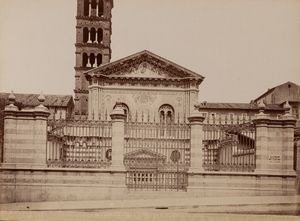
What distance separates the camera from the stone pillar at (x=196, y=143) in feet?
44.7

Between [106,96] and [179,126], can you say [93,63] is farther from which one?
[179,126]

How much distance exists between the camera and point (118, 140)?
13.6m

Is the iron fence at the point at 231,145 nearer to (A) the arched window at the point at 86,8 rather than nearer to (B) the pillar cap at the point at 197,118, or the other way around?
(B) the pillar cap at the point at 197,118

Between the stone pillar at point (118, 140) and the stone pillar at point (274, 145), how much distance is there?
4.00 m

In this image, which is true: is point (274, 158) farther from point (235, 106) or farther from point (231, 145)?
point (235, 106)

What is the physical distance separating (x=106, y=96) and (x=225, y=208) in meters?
20.0

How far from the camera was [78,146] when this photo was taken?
15398mm

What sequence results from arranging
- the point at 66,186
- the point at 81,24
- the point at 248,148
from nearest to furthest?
the point at 66,186 → the point at 248,148 → the point at 81,24

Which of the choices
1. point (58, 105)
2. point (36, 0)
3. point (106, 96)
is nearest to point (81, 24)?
point (58, 105)

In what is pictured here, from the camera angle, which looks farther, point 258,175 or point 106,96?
point 106,96

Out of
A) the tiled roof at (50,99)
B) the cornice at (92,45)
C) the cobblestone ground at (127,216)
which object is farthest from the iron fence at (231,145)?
the cornice at (92,45)

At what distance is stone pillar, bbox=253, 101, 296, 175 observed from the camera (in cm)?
1358

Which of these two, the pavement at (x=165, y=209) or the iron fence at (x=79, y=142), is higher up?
the iron fence at (x=79, y=142)

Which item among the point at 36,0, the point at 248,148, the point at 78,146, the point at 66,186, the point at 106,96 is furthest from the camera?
the point at 106,96
